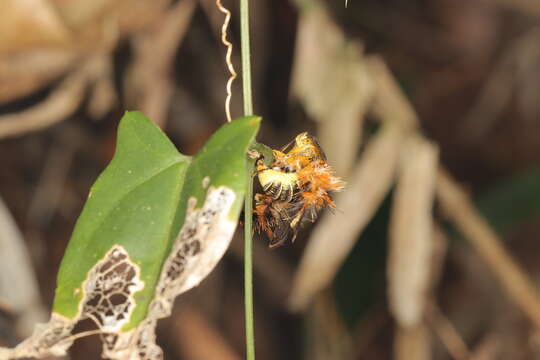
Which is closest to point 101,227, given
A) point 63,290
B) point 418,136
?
point 63,290

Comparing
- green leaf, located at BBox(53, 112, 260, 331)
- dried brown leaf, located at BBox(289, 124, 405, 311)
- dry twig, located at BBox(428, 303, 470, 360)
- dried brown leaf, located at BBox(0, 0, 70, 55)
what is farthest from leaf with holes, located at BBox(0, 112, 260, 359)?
dry twig, located at BBox(428, 303, 470, 360)

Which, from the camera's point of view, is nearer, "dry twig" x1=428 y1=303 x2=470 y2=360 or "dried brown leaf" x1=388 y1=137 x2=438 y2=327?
"dried brown leaf" x1=388 y1=137 x2=438 y2=327

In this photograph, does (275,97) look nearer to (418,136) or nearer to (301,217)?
(418,136)

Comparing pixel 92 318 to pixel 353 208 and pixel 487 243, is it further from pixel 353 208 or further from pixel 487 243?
pixel 487 243

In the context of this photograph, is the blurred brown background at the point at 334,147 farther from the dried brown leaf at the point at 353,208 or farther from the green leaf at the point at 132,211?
the green leaf at the point at 132,211

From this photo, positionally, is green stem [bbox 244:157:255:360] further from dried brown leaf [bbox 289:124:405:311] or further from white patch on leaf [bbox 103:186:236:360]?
dried brown leaf [bbox 289:124:405:311]

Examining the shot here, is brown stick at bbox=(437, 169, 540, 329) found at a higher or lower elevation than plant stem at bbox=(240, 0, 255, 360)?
higher

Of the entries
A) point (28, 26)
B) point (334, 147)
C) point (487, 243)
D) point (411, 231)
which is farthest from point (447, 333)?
point (28, 26)
